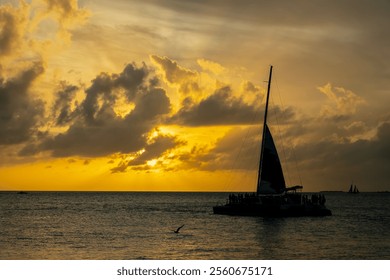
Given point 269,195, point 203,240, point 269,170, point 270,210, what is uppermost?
point 269,170

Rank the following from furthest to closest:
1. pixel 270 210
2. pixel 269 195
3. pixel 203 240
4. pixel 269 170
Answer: pixel 269 195 < pixel 269 170 < pixel 270 210 < pixel 203 240

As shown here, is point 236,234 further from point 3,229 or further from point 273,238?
point 3,229

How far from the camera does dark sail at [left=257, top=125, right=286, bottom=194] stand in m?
72.9

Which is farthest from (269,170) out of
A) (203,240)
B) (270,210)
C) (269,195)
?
(203,240)

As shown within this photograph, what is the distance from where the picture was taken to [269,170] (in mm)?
73500

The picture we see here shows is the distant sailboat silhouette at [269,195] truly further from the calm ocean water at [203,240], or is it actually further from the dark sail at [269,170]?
the calm ocean water at [203,240]

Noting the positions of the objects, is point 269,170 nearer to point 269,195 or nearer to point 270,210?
point 269,195

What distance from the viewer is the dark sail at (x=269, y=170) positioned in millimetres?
72938

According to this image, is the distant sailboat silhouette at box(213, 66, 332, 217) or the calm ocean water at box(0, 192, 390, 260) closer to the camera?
the calm ocean water at box(0, 192, 390, 260)

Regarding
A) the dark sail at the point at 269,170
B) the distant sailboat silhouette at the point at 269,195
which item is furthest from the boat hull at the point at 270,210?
the dark sail at the point at 269,170

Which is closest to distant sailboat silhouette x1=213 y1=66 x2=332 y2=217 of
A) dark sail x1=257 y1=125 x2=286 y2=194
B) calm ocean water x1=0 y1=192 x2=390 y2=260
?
dark sail x1=257 y1=125 x2=286 y2=194

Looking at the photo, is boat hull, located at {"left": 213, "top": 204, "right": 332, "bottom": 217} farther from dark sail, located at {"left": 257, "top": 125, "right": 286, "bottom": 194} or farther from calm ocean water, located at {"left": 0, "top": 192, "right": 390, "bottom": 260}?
dark sail, located at {"left": 257, "top": 125, "right": 286, "bottom": 194}
